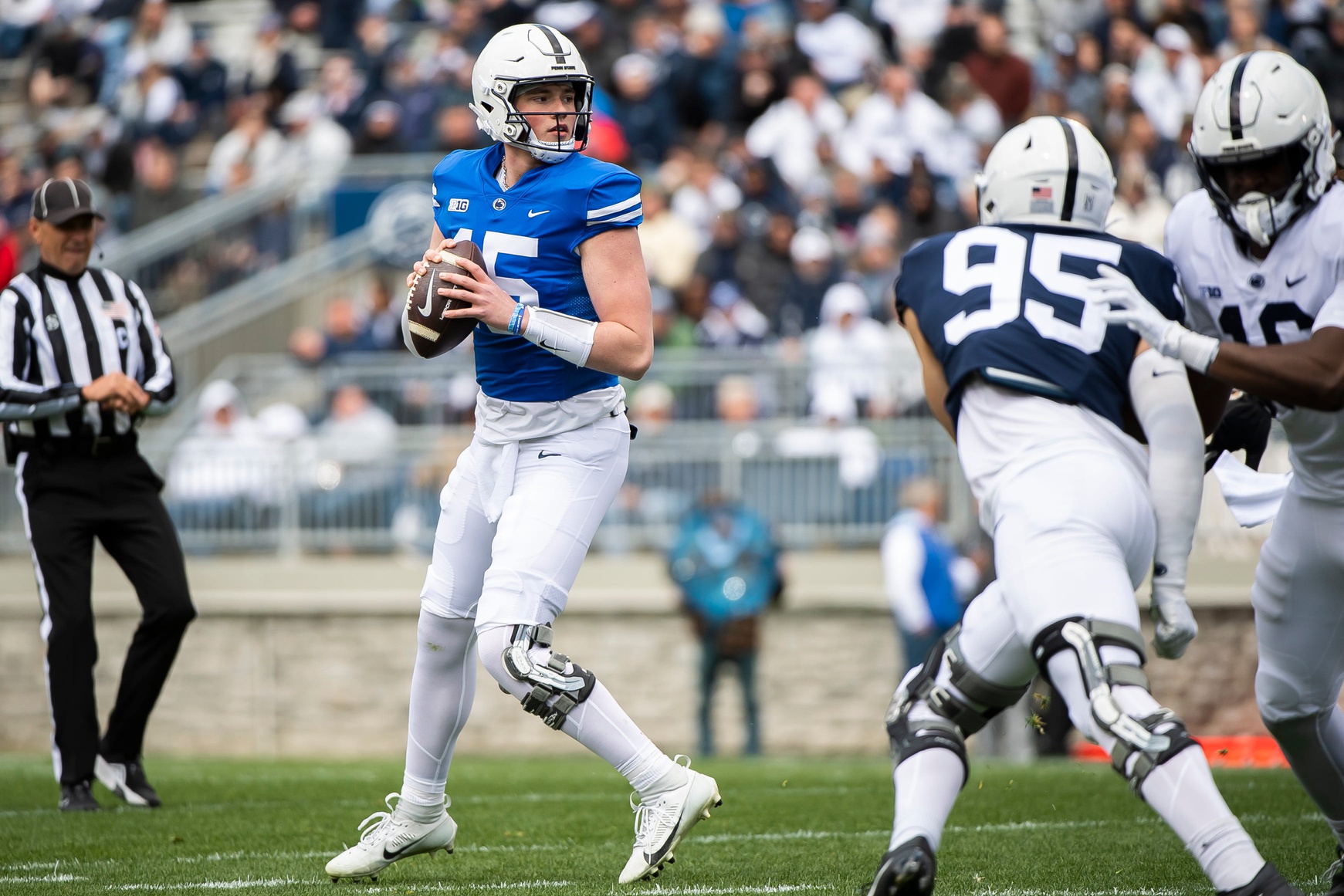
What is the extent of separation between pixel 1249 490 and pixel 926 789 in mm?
1824

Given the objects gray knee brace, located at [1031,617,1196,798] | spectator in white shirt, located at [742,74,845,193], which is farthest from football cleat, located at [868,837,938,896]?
spectator in white shirt, located at [742,74,845,193]

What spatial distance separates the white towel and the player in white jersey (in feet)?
1.79

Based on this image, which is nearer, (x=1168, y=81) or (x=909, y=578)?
(x=909, y=578)

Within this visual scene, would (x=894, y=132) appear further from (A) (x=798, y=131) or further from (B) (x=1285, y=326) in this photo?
(B) (x=1285, y=326)

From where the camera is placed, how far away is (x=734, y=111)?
13.8 metres

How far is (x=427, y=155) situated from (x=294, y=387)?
10.0ft

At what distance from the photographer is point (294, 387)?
1186cm

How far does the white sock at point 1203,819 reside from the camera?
308 cm

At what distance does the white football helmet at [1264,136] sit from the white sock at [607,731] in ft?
6.18

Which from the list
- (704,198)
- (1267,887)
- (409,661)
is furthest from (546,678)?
(704,198)

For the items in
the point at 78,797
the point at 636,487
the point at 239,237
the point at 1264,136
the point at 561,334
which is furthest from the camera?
the point at 239,237

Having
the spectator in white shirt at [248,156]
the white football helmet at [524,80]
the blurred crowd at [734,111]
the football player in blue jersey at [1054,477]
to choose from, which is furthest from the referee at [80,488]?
the spectator in white shirt at [248,156]

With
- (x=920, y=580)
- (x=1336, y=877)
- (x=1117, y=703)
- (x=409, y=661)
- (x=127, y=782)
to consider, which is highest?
(x=1117, y=703)

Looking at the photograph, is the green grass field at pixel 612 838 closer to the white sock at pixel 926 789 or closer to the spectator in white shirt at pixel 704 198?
the white sock at pixel 926 789
